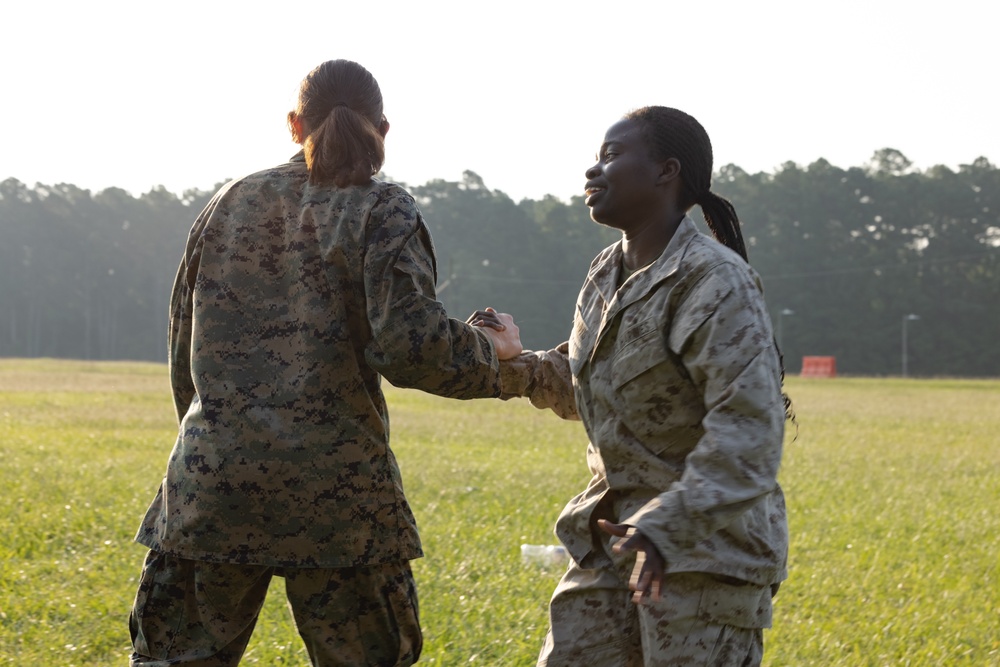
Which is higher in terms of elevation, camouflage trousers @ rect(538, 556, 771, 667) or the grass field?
camouflage trousers @ rect(538, 556, 771, 667)

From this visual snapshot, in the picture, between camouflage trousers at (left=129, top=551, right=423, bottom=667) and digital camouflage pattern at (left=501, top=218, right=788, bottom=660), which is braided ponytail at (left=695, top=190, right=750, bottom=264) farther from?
camouflage trousers at (left=129, top=551, right=423, bottom=667)

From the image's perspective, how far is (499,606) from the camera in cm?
620

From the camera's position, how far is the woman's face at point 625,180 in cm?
308

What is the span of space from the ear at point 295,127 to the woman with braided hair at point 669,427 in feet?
2.66

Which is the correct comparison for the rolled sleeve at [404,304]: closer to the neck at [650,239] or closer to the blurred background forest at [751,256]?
the neck at [650,239]

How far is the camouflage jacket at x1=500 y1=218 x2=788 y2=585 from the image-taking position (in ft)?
8.59

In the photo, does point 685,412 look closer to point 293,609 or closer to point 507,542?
point 293,609

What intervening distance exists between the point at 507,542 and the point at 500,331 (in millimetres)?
4773

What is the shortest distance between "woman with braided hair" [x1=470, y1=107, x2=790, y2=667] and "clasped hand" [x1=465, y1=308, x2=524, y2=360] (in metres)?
0.31

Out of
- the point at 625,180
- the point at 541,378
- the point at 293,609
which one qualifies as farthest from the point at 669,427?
the point at 293,609

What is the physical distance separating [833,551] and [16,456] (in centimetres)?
858

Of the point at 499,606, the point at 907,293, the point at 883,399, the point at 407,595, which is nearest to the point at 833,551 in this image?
the point at 499,606

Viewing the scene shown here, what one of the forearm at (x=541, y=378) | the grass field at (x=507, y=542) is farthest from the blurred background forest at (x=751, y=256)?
the forearm at (x=541, y=378)

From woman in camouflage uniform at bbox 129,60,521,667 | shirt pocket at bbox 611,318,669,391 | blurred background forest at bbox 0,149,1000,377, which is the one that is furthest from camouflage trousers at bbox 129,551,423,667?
blurred background forest at bbox 0,149,1000,377
